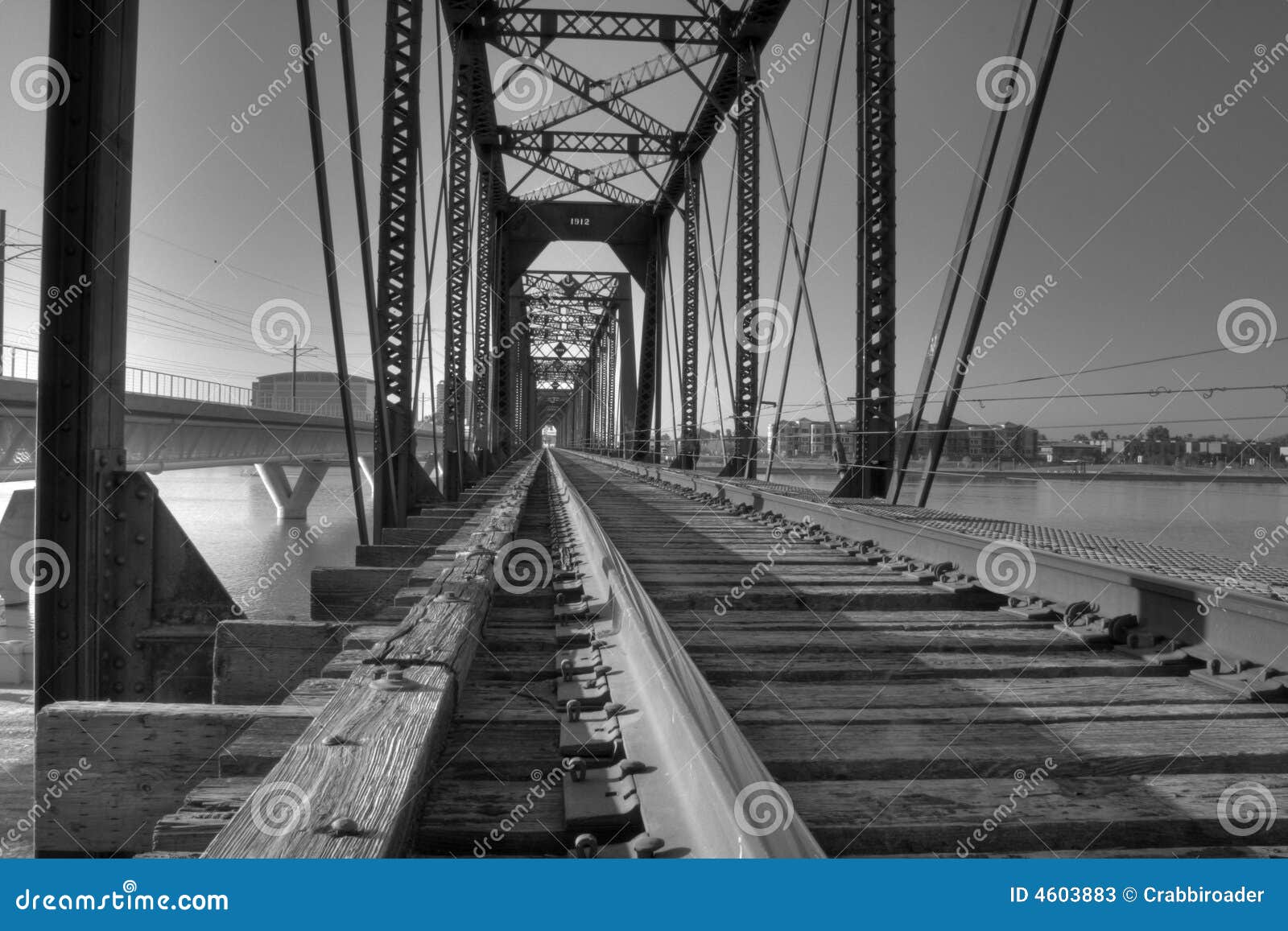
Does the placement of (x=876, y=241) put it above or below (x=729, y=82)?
below

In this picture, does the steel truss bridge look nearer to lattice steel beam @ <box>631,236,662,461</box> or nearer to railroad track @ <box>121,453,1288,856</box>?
railroad track @ <box>121,453,1288,856</box>

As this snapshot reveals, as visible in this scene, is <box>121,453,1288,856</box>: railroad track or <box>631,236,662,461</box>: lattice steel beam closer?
<box>121,453,1288,856</box>: railroad track

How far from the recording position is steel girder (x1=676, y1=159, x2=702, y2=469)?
21.4m

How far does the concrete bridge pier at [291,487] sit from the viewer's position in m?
43.3

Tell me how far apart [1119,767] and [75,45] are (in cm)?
419

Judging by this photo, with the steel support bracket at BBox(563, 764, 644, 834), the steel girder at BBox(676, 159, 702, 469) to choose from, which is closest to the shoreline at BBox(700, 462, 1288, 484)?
the steel support bracket at BBox(563, 764, 644, 834)

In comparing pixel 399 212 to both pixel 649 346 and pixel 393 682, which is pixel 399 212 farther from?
pixel 649 346

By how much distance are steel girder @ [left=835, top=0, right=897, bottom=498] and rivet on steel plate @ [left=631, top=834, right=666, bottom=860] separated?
7619 millimetres

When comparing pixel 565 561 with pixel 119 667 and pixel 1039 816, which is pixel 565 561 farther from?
pixel 1039 816

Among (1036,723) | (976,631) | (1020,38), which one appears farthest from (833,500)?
(1036,723)

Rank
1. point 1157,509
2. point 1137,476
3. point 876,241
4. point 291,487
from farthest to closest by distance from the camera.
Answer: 1. point 291,487
2. point 876,241
3. point 1157,509
4. point 1137,476

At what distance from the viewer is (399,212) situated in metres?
8.24

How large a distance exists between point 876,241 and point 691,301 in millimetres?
14331

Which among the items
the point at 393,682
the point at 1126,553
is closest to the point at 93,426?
the point at 393,682
